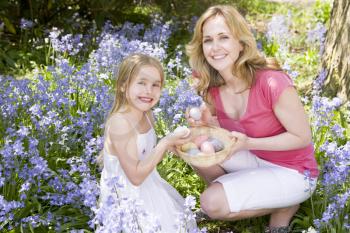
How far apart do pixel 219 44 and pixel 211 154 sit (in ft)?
2.13

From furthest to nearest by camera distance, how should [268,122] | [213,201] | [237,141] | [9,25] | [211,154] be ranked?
[9,25], [268,122], [213,201], [237,141], [211,154]

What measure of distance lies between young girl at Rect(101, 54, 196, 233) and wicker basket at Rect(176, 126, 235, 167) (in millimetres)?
108

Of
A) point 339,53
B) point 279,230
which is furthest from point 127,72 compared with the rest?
point 339,53

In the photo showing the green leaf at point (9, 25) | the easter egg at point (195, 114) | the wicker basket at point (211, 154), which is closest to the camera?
the wicker basket at point (211, 154)

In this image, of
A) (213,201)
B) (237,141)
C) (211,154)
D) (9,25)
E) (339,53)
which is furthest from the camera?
(9,25)

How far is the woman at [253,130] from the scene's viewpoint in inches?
119

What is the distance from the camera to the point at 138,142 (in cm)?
298

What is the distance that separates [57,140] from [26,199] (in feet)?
1.52

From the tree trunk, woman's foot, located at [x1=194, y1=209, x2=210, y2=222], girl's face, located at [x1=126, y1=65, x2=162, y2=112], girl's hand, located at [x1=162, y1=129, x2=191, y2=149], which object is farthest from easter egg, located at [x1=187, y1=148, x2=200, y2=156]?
the tree trunk

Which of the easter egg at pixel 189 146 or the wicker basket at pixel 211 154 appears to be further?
the easter egg at pixel 189 146

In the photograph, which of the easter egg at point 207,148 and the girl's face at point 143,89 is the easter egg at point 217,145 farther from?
the girl's face at point 143,89

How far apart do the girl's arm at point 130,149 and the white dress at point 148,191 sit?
61mm

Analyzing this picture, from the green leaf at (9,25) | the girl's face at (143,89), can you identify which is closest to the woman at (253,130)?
the girl's face at (143,89)

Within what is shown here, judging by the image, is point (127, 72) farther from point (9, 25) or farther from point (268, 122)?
point (9, 25)
